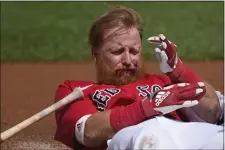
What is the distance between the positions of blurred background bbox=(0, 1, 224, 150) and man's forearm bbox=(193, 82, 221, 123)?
1572 mm

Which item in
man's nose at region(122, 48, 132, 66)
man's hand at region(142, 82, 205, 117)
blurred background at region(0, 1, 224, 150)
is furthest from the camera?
blurred background at region(0, 1, 224, 150)

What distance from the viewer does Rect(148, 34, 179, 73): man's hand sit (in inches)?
86.3

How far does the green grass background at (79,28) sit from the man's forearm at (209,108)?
4171 mm

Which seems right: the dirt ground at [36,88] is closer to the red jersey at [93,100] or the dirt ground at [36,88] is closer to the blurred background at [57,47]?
the blurred background at [57,47]

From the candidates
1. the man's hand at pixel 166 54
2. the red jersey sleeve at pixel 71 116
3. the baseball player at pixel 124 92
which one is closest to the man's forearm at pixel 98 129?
the baseball player at pixel 124 92

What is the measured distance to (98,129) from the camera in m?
2.16

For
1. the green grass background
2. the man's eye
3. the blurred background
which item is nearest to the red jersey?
the man's eye

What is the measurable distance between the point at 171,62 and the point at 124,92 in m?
0.33

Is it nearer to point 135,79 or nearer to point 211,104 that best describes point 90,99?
point 135,79

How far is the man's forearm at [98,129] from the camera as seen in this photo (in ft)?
7.04

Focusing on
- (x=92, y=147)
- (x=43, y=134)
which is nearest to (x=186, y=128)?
(x=92, y=147)

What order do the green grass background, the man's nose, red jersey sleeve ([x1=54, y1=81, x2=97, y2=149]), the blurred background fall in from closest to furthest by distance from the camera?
1. red jersey sleeve ([x1=54, y1=81, x2=97, y2=149])
2. the man's nose
3. the blurred background
4. the green grass background

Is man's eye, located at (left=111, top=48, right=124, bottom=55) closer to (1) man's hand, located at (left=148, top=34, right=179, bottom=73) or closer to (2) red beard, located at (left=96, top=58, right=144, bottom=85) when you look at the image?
(2) red beard, located at (left=96, top=58, right=144, bottom=85)

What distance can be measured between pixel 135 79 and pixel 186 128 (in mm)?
644
